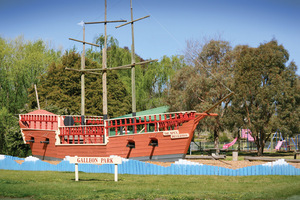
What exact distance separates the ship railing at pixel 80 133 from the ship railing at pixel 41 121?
148cm

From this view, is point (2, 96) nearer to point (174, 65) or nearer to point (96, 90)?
point (96, 90)

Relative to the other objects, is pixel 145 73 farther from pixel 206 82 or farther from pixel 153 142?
pixel 153 142

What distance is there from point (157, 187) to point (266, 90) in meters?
19.7

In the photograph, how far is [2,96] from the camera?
43.0 meters

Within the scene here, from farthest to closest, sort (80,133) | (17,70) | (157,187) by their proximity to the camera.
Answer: (17,70) < (80,133) < (157,187)

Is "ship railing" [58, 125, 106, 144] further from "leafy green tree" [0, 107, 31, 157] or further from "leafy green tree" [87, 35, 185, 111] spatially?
"leafy green tree" [87, 35, 185, 111]

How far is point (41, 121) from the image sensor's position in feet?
78.8

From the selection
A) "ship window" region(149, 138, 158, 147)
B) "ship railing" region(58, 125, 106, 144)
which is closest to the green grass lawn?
"ship window" region(149, 138, 158, 147)

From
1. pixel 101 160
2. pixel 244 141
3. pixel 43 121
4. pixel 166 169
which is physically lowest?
pixel 244 141

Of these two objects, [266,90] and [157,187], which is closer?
[157,187]

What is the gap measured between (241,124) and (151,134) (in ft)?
48.3

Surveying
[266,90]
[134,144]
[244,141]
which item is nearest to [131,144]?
[134,144]

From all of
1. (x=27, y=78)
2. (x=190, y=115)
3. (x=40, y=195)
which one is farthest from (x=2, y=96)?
(x=40, y=195)

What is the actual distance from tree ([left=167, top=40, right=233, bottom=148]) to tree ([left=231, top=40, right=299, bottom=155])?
187cm
